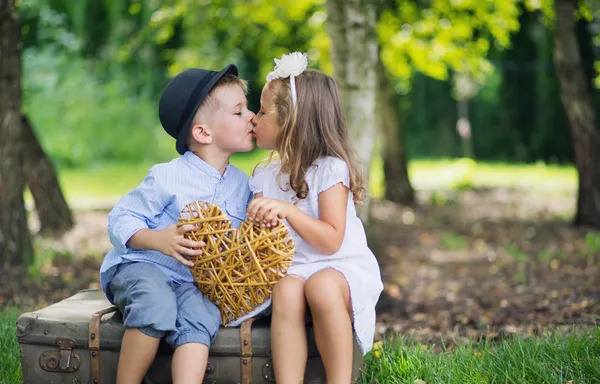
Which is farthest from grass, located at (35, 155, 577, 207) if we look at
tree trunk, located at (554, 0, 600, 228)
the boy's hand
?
the boy's hand

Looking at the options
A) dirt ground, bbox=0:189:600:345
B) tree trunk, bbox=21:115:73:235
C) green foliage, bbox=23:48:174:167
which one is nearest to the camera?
dirt ground, bbox=0:189:600:345

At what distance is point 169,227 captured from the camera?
2.93 metres

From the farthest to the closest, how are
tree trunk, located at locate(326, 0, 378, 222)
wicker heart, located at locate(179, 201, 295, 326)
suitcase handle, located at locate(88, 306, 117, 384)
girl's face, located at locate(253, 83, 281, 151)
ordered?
tree trunk, located at locate(326, 0, 378, 222) → girl's face, located at locate(253, 83, 281, 151) → suitcase handle, located at locate(88, 306, 117, 384) → wicker heart, located at locate(179, 201, 295, 326)

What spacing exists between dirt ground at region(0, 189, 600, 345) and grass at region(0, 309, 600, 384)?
58 cm

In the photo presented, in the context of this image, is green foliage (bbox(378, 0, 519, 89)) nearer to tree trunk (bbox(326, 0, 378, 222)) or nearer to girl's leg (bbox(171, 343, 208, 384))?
tree trunk (bbox(326, 0, 378, 222))

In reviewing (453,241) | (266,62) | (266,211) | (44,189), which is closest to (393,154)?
(266,62)

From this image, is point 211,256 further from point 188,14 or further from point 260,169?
point 188,14

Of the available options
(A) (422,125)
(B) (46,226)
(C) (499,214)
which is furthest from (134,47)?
(A) (422,125)

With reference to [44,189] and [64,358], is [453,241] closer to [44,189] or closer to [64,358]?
[44,189]

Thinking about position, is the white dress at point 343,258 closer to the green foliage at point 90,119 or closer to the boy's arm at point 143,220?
the boy's arm at point 143,220

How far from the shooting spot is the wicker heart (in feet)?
9.26

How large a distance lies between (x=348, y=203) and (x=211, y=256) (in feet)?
2.11

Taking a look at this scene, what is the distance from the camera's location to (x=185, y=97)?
3.19m

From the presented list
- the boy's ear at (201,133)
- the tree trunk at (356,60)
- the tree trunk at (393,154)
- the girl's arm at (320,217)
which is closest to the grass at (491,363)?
the girl's arm at (320,217)
